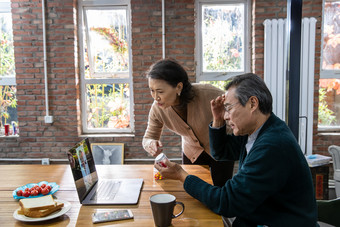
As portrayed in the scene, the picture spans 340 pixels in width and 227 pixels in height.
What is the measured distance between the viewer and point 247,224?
1.10 meters

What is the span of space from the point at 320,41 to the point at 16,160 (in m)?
4.08

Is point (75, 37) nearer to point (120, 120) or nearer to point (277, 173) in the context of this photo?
point (120, 120)

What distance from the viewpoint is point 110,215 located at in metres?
1.12

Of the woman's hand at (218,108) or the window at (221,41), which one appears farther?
the window at (221,41)

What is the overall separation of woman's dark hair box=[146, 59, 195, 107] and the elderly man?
64cm

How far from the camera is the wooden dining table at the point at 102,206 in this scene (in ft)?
3.57

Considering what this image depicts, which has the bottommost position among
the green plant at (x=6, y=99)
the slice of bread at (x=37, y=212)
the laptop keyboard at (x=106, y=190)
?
the laptop keyboard at (x=106, y=190)

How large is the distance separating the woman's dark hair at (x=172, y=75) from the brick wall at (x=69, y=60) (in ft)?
5.32

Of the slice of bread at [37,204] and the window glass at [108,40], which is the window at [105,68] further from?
the slice of bread at [37,204]

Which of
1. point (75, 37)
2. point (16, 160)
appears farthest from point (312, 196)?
point (16, 160)

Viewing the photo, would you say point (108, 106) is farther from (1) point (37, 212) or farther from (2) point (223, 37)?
(1) point (37, 212)

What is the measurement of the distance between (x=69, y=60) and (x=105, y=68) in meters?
0.46

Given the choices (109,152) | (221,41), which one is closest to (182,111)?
(109,152)

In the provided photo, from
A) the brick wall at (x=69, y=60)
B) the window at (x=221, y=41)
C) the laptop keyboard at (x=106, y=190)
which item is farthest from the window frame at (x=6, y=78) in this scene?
the laptop keyboard at (x=106, y=190)
